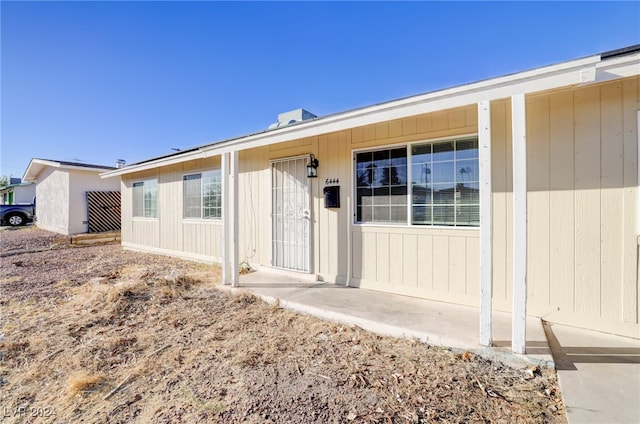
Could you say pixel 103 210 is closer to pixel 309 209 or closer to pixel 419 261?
pixel 309 209

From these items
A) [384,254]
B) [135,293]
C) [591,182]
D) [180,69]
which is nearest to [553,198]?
[591,182]

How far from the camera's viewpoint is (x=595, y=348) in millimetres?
2404

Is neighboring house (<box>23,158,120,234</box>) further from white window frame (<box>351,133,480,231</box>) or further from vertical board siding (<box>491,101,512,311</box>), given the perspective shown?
vertical board siding (<box>491,101,512,311</box>)

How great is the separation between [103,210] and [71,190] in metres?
1.40

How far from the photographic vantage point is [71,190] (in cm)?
1175

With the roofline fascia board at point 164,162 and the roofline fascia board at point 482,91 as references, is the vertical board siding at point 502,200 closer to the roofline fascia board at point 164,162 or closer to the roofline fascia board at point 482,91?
the roofline fascia board at point 482,91

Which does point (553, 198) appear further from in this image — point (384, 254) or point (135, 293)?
A: point (135, 293)

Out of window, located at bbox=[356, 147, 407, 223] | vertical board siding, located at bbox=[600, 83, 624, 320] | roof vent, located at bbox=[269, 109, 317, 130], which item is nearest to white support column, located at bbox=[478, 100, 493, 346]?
vertical board siding, located at bbox=[600, 83, 624, 320]

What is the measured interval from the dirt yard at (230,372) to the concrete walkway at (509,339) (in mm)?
106

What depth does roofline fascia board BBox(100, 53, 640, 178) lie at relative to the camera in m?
2.09

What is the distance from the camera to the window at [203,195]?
641cm

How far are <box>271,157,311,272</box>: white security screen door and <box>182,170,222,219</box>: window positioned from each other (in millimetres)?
1800

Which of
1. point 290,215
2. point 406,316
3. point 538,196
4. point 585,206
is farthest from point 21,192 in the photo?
point 585,206

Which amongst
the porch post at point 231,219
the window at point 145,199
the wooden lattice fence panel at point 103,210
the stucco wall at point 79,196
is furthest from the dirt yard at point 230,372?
the wooden lattice fence panel at point 103,210
